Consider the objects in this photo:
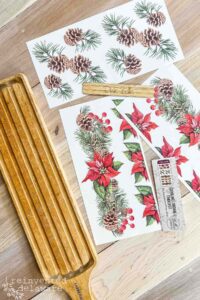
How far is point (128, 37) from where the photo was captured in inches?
38.3

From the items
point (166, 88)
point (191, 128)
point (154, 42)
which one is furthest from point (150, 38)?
point (191, 128)

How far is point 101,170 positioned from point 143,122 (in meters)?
0.14

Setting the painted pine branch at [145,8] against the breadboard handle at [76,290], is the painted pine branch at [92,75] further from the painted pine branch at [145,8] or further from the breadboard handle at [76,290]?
the breadboard handle at [76,290]

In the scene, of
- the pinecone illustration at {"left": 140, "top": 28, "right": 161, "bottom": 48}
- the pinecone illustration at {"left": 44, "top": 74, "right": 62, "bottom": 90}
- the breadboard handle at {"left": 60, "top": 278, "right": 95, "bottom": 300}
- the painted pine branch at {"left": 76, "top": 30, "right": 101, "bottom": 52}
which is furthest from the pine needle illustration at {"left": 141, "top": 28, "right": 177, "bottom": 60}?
the breadboard handle at {"left": 60, "top": 278, "right": 95, "bottom": 300}

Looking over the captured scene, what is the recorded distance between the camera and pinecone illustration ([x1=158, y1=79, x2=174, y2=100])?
3.17 feet

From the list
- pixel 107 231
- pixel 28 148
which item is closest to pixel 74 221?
pixel 107 231

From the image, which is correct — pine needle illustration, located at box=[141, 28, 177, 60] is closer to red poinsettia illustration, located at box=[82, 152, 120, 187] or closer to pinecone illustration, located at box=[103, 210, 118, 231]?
red poinsettia illustration, located at box=[82, 152, 120, 187]

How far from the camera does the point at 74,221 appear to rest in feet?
3.09

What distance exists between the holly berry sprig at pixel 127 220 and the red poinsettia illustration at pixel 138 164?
0.08 metres

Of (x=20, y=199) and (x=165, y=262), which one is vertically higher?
(x=20, y=199)

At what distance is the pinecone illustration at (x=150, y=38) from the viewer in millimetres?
973

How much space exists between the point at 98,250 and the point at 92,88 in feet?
1.14

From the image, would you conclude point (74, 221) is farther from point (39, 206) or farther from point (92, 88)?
point (92, 88)

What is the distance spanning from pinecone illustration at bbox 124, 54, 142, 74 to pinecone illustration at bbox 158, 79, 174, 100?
57 millimetres
